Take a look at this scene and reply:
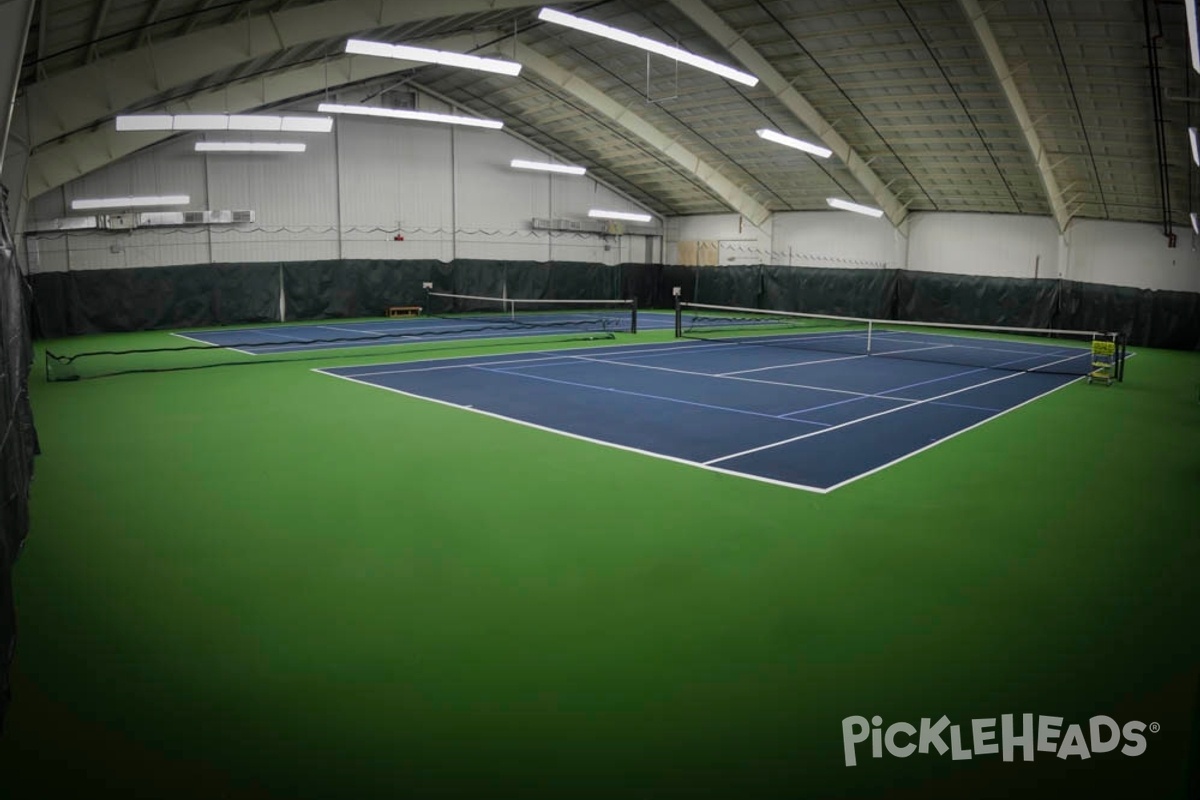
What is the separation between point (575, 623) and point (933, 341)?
70.5 ft

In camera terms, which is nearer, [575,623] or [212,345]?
[575,623]

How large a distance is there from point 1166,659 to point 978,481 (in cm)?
382

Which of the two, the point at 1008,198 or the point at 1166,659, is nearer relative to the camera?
the point at 1166,659

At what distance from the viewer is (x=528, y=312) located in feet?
108

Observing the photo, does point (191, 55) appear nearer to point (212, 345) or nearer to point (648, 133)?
point (212, 345)

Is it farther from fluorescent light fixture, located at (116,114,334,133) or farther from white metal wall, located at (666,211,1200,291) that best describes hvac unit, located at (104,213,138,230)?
white metal wall, located at (666,211,1200,291)

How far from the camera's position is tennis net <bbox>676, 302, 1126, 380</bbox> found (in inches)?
693

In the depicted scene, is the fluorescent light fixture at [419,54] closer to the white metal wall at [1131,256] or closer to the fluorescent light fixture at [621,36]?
the fluorescent light fixture at [621,36]

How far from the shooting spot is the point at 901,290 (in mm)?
30828

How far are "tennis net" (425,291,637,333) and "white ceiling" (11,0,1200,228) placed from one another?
6.39 metres

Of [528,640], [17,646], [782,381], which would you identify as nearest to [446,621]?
[528,640]

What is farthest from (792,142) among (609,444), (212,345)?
(609,444)

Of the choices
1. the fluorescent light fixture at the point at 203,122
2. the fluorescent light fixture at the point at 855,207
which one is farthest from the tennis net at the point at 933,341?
the fluorescent light fixture at the point at 203,122

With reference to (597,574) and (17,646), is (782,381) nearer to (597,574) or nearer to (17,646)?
(597,574)
